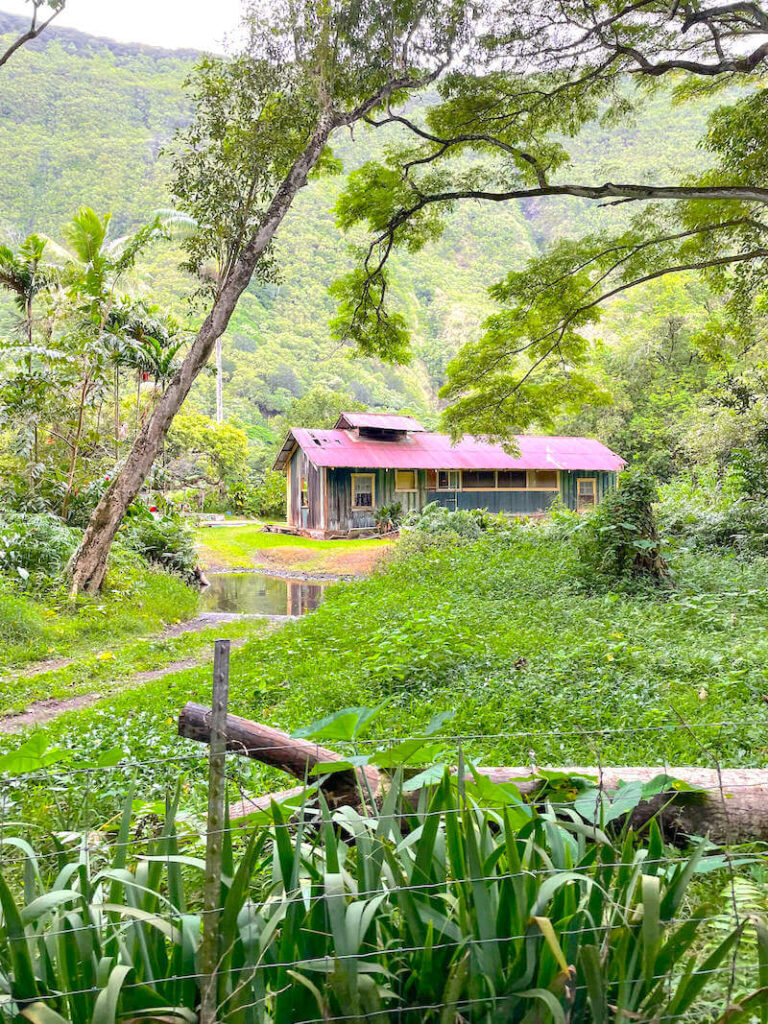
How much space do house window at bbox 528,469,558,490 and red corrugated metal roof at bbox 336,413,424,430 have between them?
18.1 ft

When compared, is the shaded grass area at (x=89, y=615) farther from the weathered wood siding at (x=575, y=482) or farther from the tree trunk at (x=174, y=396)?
the weathered wood siding at (x=575, y=482)

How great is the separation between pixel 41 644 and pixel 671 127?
78460 mm

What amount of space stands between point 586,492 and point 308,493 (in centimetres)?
1279

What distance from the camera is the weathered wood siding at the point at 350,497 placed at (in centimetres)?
2731

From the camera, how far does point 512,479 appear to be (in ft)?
99.2

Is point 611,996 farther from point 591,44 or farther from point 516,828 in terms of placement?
point 591,44

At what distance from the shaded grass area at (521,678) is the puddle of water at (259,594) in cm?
416

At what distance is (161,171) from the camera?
70688 mm

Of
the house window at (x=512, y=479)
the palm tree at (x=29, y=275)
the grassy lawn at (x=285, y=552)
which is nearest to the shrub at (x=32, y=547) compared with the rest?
the palm tree at (x=29, y=275)

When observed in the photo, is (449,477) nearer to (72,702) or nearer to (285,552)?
(285,552)

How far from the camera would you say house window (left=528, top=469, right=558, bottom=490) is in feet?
99.2

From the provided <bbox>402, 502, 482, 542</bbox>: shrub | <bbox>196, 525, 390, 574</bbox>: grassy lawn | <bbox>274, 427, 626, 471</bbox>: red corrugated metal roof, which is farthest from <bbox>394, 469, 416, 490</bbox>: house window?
<bbox>402, 502, 482, 542</bbox>: shrub

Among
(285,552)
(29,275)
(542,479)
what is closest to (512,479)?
(542,479)

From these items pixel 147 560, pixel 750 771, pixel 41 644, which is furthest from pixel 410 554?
pixel 750 771
